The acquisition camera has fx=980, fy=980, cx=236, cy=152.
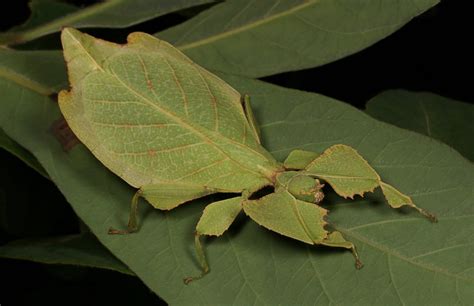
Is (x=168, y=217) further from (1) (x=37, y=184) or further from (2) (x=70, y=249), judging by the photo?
(1) (x=37, y=184)

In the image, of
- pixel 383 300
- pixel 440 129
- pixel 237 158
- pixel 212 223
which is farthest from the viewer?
pixel 440 129

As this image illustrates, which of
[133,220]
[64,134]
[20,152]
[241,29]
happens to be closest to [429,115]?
[241,29]

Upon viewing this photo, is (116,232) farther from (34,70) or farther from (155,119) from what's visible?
(34,70)

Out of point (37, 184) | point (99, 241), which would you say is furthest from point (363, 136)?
point (37, 184)

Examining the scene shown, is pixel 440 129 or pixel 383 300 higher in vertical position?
pixel 440 129

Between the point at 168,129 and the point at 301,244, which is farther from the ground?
the point at 168,129

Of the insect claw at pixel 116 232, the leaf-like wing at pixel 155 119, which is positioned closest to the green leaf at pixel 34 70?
the leaf-like wing at pixel 155 119

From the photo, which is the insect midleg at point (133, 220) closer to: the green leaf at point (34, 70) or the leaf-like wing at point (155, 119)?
the leaf-like wing at point (155, 119)

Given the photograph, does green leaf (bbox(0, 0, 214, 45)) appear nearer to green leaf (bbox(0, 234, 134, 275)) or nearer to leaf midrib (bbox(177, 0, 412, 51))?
leaf midrib (bbox(177, 0, 412, 51))

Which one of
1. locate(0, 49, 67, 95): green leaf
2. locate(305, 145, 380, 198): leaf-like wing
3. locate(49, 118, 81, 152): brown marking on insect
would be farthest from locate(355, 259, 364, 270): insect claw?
locate(0, 49, 67, 95): green leaf
